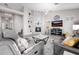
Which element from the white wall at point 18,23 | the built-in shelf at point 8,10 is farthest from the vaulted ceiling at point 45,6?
the white wall at point 18,23

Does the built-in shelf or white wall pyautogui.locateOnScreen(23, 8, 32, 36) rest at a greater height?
the built-in shelf

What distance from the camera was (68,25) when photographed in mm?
1500

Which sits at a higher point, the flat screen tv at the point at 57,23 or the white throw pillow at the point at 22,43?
the flat screen tv at the point at 57,23

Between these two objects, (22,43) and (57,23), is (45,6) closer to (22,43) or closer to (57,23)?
(57,23)

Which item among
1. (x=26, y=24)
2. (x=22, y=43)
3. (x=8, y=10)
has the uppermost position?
(x=8, y=10)

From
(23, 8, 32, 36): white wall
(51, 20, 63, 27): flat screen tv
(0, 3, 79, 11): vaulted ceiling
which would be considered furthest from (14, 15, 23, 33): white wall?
(51, 20, 63, 27): flat screen tv

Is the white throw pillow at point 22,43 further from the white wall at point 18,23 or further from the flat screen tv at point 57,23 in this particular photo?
the flat screen tv at point 57,23

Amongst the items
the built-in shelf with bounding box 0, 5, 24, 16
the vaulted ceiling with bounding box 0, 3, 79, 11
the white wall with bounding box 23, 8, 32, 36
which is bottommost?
the white wall with bounding box 23, 8, 32, 36

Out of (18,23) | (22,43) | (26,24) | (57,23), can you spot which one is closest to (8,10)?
(18,23)

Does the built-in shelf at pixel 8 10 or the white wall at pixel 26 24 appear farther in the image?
the white wall at pixel 26 24

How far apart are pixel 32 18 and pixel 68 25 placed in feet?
1.95

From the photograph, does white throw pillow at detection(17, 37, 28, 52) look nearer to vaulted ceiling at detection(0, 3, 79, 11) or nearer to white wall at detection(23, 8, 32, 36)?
white wall at detection(23, 8, 32, 36)
